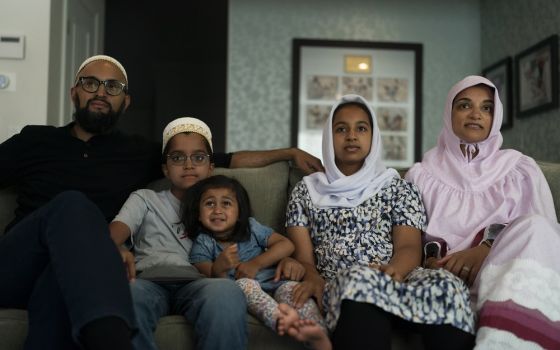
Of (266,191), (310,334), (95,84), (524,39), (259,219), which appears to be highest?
(524,39)

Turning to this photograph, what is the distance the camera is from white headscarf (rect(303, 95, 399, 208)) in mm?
1896

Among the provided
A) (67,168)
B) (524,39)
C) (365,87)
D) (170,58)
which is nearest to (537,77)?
(524,39)

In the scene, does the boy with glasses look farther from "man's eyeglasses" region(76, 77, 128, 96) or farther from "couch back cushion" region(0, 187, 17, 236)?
"couch back cushion" region(0, 187, 17, 236)

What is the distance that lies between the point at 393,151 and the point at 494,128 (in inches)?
89.3

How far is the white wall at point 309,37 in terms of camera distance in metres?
4.20

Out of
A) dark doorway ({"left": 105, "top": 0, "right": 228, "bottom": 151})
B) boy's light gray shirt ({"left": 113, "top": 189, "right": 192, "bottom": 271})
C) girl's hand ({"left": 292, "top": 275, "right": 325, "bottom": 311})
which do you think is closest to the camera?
girl's hand ({"left": 292, "top": 275, "right": 325, "bottom": 311})

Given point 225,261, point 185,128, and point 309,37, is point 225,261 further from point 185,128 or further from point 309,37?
point 309,37

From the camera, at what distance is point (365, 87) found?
13.8 ft

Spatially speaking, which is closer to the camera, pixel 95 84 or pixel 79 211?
pixel 79 211

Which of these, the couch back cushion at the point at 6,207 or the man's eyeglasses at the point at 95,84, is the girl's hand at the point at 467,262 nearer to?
the man's eyeglasses at the point at 95,84

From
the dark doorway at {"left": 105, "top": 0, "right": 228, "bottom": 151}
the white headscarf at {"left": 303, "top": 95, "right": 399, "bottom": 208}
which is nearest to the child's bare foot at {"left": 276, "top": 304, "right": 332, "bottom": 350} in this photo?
the white headscarf at {"left": 303, "top": 95, "right": 399, "bottom": 208}

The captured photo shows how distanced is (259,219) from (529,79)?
237 centimetres

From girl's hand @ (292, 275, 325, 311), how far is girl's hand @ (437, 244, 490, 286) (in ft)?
1.25

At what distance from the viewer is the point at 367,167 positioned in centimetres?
192
